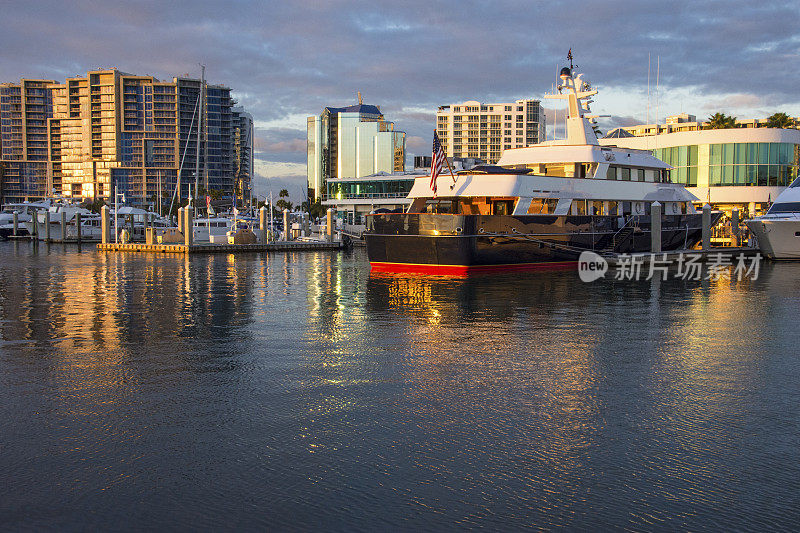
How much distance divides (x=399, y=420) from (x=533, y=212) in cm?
2157

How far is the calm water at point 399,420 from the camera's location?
18.8 feet

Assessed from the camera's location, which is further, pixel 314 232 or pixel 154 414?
pixel 314 232

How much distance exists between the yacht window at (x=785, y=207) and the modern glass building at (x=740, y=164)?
776 inches

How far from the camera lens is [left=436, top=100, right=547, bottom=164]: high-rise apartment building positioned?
587 feet

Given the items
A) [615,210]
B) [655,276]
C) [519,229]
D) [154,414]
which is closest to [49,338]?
[154,414]

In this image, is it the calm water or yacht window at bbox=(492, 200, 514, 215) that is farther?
yacht window at bbox=(492, 200, 514, 215)

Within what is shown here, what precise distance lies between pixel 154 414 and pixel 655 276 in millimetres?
23221

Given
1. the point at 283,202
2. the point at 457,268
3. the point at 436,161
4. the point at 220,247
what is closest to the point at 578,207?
the point at 457,268

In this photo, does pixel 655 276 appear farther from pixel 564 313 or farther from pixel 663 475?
pixel 663 475

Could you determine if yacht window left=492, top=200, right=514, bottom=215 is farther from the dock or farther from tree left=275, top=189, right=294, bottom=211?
tree left=275, top=189, right=294, bottom=211

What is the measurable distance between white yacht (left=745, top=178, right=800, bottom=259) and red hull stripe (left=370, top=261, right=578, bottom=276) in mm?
10419

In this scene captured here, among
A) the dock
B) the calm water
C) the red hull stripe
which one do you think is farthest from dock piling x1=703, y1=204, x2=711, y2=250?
the dock

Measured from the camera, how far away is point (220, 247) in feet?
148

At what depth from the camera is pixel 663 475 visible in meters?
6.35
